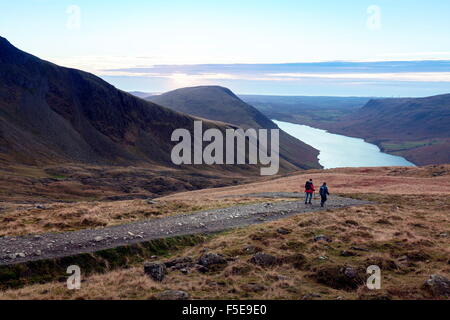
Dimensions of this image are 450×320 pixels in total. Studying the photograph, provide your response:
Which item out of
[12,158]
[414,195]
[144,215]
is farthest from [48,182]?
[414,195]

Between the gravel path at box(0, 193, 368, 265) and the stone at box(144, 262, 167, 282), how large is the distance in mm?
3474

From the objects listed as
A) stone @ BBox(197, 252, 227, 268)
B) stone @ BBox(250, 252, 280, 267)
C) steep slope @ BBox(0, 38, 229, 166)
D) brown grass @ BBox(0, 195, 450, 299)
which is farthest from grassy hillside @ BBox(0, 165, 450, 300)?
steep slope @ BBox(0, 38, 229, 166)

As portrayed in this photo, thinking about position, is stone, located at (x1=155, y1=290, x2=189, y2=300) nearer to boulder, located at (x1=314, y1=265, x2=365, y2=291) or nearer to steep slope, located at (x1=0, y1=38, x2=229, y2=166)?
boulder, located at (x1=314, y1=265, x2=365, y2=291)

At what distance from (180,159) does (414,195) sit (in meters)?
99.5

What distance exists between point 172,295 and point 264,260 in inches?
185

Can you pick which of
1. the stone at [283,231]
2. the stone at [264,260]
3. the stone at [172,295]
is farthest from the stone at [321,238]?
the stone at [172,295]

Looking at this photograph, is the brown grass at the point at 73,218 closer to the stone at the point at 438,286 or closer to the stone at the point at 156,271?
the stone at the point at 156,271

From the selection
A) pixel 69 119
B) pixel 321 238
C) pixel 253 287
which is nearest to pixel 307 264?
pixel 253 287

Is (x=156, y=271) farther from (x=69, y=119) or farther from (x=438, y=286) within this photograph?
(x=69, y=119)

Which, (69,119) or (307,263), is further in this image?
(69,119)

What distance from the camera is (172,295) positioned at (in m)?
11.6
